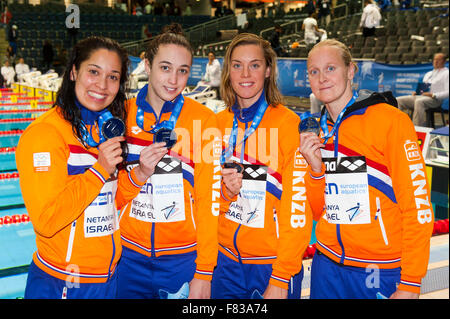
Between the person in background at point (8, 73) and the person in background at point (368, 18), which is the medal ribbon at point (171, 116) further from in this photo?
the person in background at point (8, 73)

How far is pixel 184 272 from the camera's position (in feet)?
6.35

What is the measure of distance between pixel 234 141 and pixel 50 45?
646cm

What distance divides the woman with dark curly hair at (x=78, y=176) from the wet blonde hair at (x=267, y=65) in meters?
0.44

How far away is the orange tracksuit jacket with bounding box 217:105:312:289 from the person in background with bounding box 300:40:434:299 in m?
0.08

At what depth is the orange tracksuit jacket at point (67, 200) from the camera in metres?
1.50

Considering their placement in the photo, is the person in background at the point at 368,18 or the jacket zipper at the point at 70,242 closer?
the jacket zipper at the point at 70,242

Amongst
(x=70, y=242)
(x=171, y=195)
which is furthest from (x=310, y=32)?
(x=70, y=242)

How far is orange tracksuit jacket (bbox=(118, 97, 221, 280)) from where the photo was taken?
1.81 metres

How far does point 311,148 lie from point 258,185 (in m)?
0.32

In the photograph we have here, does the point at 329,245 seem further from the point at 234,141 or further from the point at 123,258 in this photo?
the point at 123,258

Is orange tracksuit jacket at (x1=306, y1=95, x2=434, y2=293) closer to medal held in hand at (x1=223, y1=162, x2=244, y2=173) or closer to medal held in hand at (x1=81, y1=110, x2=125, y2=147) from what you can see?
medal held in hand at (x1=223, y1=162, x2=244, y2=173)

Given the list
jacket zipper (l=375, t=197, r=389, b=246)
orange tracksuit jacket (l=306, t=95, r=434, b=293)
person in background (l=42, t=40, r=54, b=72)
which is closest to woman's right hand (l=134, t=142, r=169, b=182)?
orange tracksuit jacket (l=306, t=95, r=434, b=293)

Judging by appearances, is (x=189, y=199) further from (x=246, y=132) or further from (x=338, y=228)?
(x=338, y=228)

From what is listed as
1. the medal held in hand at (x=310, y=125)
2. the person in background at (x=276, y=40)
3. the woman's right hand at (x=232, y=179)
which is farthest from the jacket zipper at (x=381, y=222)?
the person in background at (x=276, y=40)
